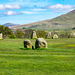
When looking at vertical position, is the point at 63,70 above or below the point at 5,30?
below

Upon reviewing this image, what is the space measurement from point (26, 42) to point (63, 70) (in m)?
17.5

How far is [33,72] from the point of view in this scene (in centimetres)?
1388

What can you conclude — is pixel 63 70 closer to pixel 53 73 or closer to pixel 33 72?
pixel 53 73

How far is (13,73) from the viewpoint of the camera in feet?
44.2

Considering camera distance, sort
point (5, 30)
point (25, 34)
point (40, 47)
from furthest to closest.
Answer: point (25, 34), point (5, 30), point (40, 47)

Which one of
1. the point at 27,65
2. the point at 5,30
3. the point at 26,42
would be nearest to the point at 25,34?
the point at 5,30

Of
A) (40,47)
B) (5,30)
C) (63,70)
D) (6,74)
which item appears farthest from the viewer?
(5,30)

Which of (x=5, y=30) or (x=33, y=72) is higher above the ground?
(x=5, y=30)

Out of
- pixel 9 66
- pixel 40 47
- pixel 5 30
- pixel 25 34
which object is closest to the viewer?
pixel 9 66

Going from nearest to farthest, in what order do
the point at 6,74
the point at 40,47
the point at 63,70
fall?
the point at 6,74
the point at 63,70
the point at 40,47

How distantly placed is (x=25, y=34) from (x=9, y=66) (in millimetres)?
98375

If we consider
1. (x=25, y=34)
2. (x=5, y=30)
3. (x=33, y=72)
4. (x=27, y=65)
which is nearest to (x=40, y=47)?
(x=27, y=65)

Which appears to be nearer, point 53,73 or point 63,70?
point 53,73

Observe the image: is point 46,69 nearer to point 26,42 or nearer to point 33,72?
point 33,72
